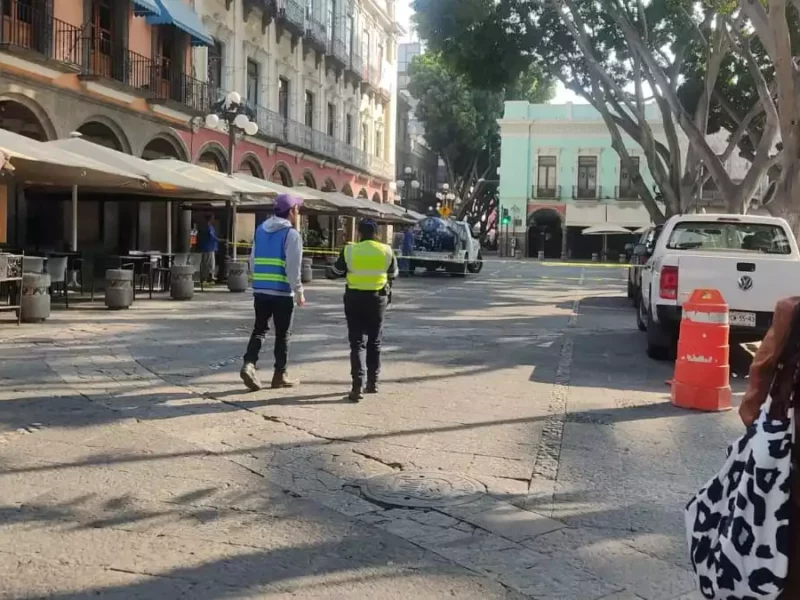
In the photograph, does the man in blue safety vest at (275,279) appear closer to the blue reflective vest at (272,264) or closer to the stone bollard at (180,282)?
the blue reflective vest at (272,264)

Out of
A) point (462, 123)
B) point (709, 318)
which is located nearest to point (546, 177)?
point (462, 123)

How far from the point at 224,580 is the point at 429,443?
2.58 m

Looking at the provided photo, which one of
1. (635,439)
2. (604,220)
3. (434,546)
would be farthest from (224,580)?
(604,220)

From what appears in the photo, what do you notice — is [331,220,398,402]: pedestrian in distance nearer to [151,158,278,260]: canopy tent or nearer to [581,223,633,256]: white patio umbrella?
[151,158,278,260]: canopy tent

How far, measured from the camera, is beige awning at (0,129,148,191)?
10984 mm

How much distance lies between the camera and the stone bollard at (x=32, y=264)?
12141 mm

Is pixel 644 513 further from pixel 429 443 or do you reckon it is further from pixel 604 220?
pixel 604 220

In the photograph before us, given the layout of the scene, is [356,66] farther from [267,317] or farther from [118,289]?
[267,317]

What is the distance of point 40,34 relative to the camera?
1720 centimetres

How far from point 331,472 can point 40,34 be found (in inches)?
608

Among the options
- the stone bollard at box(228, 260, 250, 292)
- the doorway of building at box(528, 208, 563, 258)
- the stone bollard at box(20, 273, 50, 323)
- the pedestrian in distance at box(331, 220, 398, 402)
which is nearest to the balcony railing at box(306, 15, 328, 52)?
the stone bollard at box(228, 260, 250, 292)

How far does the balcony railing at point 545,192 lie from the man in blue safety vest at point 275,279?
1991 inches

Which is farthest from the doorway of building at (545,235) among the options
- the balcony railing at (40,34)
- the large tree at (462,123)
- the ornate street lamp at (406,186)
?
the balcony railing at (40,34)

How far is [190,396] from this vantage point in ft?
24.0
